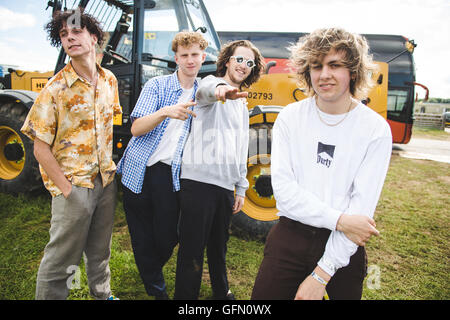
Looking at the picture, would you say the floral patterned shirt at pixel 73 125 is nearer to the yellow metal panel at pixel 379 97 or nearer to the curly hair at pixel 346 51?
the curly hair at pixel 346 51

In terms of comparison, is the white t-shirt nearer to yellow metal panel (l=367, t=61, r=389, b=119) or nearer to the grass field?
the grass field

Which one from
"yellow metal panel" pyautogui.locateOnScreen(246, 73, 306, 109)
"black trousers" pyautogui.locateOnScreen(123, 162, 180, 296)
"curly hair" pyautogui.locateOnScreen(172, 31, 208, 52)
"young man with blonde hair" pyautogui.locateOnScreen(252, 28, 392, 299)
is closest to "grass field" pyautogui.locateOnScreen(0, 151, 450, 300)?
"black trousers" pyautogui.locateOnScreen(123, 162, 180, 296)

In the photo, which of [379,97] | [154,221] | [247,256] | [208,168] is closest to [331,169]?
[208,168]

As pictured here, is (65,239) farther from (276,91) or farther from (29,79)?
(29,79)

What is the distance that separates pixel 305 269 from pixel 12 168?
449 cm

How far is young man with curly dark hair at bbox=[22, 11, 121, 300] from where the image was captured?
1569mm

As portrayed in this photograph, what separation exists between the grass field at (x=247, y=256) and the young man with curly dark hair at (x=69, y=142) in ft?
2.72

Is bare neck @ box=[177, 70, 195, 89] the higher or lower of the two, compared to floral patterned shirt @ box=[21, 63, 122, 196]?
higher

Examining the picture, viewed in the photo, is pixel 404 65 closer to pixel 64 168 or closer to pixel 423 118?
pixel 64 168

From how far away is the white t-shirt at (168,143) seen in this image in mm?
1904

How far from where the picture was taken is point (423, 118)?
2150cm

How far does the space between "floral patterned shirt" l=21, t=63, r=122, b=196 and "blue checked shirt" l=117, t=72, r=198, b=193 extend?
181mm

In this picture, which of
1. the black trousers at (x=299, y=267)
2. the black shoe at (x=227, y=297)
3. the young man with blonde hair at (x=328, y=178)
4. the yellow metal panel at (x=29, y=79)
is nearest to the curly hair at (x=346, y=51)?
the young man with blonde hair at (x=328, y=178)
